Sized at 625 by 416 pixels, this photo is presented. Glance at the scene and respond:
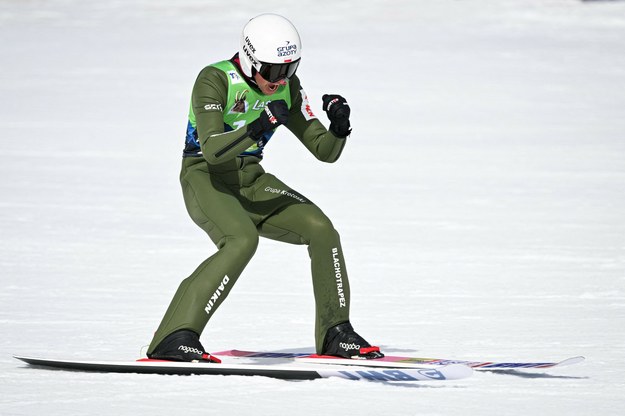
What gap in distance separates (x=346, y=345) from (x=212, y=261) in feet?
2.43

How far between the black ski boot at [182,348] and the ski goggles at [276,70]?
4.01ft

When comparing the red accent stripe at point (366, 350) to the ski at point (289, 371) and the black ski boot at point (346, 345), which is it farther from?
the ski at point (289, 371)

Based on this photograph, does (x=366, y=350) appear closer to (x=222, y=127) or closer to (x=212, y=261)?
(x=212, y=261)

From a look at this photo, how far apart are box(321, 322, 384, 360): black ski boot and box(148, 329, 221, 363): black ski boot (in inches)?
23.1

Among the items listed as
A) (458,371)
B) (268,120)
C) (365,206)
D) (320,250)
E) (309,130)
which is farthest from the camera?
(365,206)

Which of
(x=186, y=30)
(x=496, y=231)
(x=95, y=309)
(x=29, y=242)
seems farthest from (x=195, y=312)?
(x=186, y=30)

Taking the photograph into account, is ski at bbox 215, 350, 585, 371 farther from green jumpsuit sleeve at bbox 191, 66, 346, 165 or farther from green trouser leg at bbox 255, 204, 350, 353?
green jumpsuit sleeve at bbox 191, 66, 346, 165

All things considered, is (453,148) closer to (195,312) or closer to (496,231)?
(496,231)

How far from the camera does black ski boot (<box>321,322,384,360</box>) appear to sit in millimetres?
5840

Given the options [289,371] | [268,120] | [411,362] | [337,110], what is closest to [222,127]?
[268,120]

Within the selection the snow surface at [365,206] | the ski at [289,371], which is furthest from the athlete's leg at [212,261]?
the snow surface at [365,206]

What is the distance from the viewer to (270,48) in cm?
574

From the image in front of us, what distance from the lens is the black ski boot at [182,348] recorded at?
18.3ft

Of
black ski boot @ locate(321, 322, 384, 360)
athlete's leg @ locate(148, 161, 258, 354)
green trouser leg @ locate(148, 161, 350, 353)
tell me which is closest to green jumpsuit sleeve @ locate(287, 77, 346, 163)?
green trouser leg @ locate(148, 161, 350, 353)
